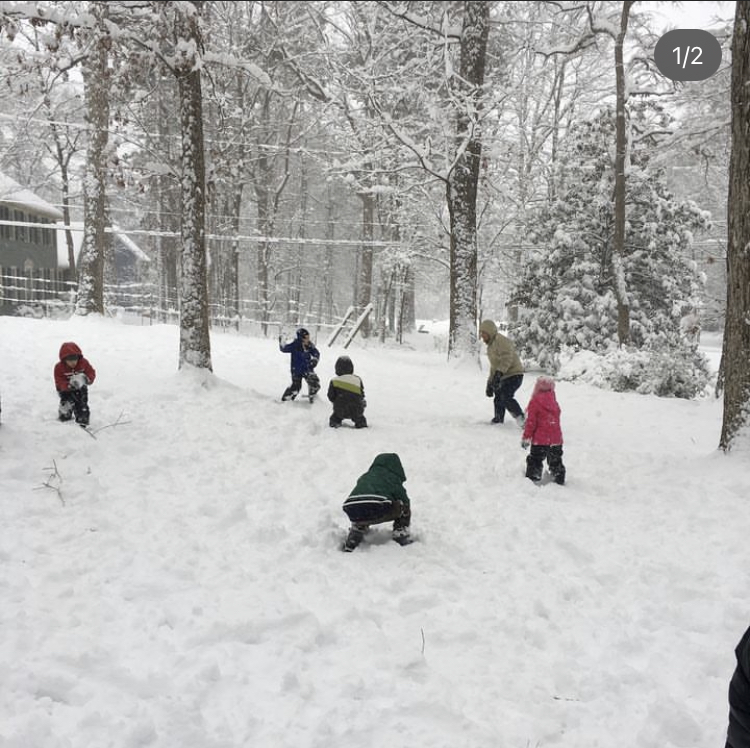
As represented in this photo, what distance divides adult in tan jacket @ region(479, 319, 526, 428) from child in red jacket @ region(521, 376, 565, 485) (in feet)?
6.87

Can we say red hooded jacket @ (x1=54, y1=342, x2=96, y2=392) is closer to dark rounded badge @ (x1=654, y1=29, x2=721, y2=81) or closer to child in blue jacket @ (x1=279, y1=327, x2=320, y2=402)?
child in blue jacket @ (x1=279, y1=327, x2=320, y2=402)

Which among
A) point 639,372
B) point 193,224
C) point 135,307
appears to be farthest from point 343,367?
point 135,307

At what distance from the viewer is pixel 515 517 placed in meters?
5.67

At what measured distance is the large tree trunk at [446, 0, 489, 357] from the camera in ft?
43.0

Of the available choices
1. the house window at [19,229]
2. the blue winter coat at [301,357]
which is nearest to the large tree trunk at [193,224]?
the blue winter coat at [301,357]

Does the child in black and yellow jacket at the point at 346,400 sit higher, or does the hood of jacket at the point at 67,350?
the hood of jacket at the point at 67,350

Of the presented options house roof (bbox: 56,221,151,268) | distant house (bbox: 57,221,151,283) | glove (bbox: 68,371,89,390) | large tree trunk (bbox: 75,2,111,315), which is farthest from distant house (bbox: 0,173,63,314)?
glove (bbox: 68,371,89,390)

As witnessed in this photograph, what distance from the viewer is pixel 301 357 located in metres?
9.65

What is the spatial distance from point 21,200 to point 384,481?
30060 mm

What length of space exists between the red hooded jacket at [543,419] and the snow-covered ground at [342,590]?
1.75 feet

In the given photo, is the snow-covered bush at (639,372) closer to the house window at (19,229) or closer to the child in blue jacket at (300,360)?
the child in blue jacket at (300,360)

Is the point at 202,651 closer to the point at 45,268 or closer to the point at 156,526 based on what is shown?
the point at 156,526

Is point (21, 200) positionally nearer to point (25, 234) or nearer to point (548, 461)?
point (25, 234)

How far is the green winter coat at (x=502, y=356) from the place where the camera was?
8.80 meters
